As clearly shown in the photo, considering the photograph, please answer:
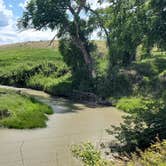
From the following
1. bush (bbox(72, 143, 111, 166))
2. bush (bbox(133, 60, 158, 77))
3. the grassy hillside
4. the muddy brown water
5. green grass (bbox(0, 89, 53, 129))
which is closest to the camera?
bush (bbox(72, 143, 111, 166))

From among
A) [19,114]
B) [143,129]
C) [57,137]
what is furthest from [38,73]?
[143,129]

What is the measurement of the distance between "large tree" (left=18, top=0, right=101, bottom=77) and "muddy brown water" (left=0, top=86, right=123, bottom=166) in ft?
42.2

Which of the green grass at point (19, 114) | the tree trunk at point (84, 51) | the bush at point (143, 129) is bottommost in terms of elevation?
the green grass at point (19, 114)

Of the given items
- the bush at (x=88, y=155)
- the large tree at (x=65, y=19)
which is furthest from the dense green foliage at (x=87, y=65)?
the bush at (x=88, y=155)

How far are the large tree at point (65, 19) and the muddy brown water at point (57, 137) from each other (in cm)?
1287

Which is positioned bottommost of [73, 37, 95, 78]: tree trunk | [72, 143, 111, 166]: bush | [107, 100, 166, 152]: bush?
[107, 100, 166, 152]: bush

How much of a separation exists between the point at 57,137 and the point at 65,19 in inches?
891

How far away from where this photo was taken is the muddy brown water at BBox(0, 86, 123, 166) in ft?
44.1

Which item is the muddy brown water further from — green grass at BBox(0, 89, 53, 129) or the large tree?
the large tree

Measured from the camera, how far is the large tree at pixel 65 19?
38.3m

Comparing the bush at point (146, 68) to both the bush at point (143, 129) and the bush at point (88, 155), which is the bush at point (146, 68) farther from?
the bush at point (88, 155)

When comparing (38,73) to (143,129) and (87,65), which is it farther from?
(143,129)

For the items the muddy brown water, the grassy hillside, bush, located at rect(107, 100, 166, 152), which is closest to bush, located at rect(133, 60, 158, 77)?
the grassy hillside

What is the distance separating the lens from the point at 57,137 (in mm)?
17234
